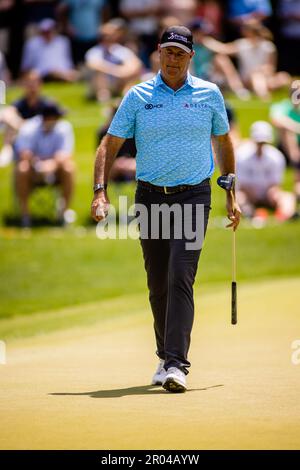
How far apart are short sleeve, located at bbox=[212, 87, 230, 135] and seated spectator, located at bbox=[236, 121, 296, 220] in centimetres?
982

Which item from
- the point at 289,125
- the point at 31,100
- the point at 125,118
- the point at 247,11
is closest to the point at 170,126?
the point at 125,118

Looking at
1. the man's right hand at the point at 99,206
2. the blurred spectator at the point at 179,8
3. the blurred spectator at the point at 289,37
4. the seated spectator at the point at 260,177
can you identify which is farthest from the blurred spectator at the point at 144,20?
the man's right hand at the point at 99,206

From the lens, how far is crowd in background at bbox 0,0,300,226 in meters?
18.2

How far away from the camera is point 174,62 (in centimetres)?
815

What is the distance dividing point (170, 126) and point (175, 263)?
0.87 m

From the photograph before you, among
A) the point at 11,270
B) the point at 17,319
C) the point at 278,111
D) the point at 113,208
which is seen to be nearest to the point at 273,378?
the point at 17,319

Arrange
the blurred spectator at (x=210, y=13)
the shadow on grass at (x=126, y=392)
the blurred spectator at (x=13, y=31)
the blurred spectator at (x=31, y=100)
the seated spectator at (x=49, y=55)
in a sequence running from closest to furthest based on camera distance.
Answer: the shadow on grass at (x=126, y=392), the blurred spectator at (x=31, y=100), the seated spectator at (x=49, y=55), the blurred spectator at (x=210, y=13), the blurred spectator at (x=13, y=31)

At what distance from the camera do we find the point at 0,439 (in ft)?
21.1

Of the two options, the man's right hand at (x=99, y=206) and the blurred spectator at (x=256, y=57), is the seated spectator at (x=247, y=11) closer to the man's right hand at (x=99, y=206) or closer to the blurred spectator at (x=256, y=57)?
the blurred spectator at (x=256, y=57)

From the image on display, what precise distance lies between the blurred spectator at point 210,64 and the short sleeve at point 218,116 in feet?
36.6

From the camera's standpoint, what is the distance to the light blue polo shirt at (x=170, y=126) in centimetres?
813

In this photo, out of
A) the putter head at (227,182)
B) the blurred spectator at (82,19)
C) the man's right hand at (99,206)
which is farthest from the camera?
the blurred spectator at (82,19)

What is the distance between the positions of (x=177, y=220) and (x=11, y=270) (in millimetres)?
8638
